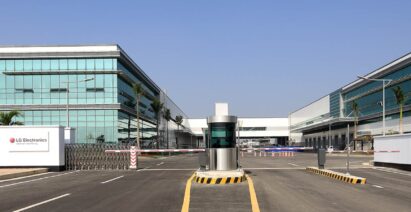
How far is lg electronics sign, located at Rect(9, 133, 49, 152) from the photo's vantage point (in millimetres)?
28859

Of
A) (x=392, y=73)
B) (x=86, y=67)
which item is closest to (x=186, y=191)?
(x=86, y=67)

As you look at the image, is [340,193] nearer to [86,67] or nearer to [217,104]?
[217,104]

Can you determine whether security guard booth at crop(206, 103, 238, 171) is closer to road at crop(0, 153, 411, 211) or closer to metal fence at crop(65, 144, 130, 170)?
road at crop(0, 153, 411, 211)

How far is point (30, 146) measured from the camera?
95.0ft

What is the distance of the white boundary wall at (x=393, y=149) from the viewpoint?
27.0 m

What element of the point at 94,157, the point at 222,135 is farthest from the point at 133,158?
the point at 222,135

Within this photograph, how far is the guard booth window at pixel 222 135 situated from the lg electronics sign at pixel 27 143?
12617 mm

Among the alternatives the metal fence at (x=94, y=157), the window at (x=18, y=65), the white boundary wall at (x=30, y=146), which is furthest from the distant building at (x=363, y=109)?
the white boundary wall at (x=30, y=146)

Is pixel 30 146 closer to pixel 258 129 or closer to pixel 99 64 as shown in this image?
pixel 99 64

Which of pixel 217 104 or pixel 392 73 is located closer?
pixel 217 104

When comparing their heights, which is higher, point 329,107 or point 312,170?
point 329,107

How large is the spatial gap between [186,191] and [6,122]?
43509mm

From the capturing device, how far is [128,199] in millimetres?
13844

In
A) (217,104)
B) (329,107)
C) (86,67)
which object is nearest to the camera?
(217,104)
